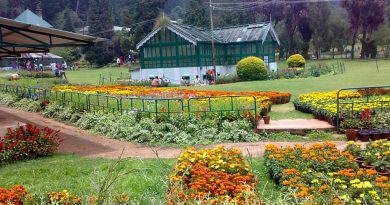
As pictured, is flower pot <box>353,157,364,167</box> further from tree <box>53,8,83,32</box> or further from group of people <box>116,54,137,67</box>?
tree <box>53,8,83,32</box>

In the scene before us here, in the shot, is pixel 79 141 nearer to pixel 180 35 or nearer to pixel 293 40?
pixel 180 35

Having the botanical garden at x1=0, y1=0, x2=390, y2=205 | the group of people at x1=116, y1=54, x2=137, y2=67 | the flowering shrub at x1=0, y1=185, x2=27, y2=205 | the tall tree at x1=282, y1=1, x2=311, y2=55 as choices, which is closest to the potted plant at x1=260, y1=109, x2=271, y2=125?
the botanical garden at x1=0, y1=0, x2=390, y2=205

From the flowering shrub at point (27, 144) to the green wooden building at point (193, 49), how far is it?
85.7 feet

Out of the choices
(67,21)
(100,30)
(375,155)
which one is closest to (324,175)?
(375,155)

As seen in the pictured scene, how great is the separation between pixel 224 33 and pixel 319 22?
68.9 feet

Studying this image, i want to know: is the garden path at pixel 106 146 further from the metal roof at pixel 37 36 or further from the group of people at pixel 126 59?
the group of people at pixel 126 59

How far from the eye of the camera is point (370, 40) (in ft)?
180

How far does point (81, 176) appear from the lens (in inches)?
303

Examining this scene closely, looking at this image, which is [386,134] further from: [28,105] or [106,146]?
[28,105]

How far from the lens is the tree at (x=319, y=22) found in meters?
56.7

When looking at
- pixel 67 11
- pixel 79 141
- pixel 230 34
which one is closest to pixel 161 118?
pixel 79 141

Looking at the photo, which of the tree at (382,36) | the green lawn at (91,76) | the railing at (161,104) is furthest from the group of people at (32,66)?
the tree at (382,36)

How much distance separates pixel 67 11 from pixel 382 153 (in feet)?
234

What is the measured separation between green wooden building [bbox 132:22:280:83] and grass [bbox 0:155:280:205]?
27.3 meters
